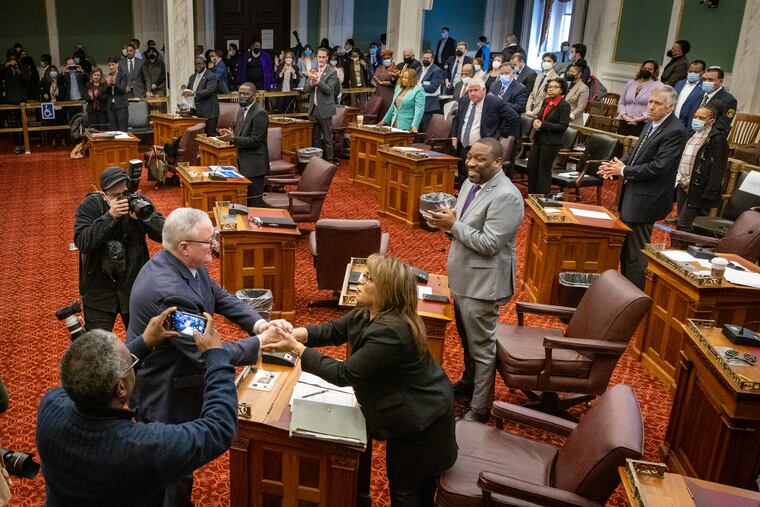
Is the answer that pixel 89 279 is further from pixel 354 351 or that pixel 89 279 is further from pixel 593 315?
pixel 593 315

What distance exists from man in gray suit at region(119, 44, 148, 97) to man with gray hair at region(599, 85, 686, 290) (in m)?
10.9

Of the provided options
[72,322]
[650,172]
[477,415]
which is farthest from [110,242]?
[650,172]

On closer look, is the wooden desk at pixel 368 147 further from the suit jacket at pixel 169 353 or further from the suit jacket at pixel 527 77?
the suit jacket at pixel 169 353

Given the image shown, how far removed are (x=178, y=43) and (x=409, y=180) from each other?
5.94m

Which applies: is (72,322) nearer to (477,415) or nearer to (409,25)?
(477,415)

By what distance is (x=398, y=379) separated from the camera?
281 cm

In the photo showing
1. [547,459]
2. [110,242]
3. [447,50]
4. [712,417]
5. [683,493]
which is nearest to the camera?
[683,493]

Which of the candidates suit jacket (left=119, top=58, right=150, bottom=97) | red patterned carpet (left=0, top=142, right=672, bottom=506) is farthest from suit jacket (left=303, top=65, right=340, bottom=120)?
suit jacket (left=119, top=58, right=150, bottom=97)

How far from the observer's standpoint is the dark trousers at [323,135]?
10711 millimetres

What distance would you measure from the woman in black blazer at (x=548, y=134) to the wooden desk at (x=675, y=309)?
373 cm

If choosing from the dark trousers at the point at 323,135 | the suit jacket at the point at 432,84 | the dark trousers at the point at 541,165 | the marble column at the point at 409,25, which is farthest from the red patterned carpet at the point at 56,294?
the marble column at the point at 409,25

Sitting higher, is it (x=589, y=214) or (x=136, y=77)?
(x=136, y=77)

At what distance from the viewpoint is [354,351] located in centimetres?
291

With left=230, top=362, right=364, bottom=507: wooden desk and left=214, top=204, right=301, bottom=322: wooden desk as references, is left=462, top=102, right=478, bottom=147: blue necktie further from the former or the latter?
left=230, top=362, right=364, bottom=507: wooden desk
